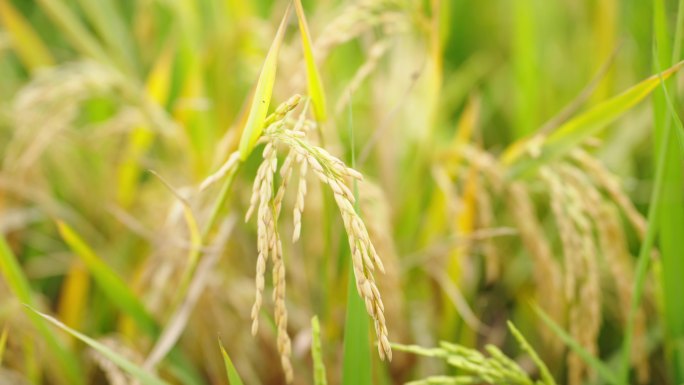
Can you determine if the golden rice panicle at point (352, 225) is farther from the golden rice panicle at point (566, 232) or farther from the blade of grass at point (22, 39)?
the blade of grass at point (22, 39)

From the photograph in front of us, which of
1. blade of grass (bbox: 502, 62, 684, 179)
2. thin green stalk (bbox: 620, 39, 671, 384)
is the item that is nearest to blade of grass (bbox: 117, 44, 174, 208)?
blade of grass (bbox: 502, 62, 684, 179)

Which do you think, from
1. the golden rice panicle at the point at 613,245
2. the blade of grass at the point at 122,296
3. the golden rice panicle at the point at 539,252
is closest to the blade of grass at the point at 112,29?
the blade of grass at the point at 122,296

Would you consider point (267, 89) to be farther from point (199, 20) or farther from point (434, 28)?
point (199, 20)

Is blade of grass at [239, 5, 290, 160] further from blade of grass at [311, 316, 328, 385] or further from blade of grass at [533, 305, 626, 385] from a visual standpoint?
blade of grass at [533, 305, 626, 385]

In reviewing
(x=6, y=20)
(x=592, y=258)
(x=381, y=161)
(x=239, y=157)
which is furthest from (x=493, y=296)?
(x=6, y=20)

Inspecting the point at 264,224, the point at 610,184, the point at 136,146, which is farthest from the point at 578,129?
the point at 136,146

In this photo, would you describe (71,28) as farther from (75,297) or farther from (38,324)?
(38,324)
